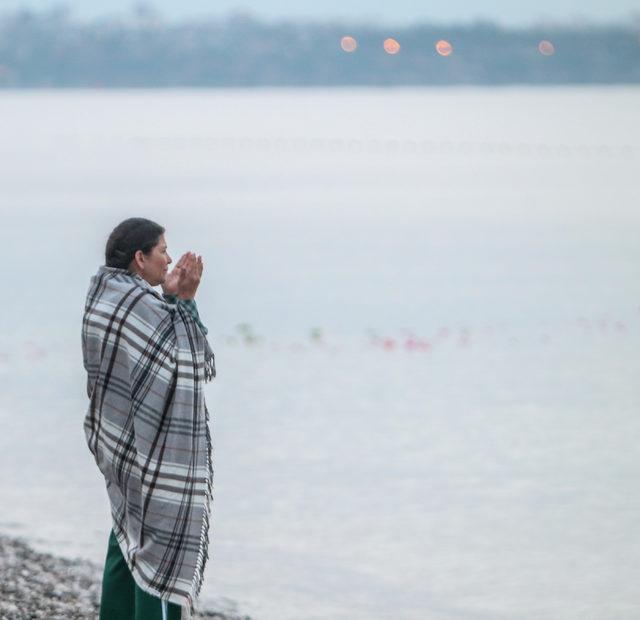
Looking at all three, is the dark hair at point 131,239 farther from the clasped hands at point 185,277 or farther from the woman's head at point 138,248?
the clasped hands at point 185,277

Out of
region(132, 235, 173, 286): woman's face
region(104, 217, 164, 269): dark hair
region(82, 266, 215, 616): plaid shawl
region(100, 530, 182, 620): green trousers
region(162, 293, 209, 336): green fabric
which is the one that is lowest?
region(100, 530, 182, 620): green trousers

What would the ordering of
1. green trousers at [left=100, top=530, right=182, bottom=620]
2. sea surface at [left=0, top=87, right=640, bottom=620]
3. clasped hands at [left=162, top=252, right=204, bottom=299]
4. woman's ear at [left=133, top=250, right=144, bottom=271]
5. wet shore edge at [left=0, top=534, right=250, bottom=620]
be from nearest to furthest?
clasped hands at [left=162, top=252, right=204, bottom=299] < woman's ear at [left=133, top=250, right=144, bottom=271] < green trousers at [left=100, top=530, right=182, bottom=620] < wet shore edge at [left=0, top=534, right=250, bottom=620] < sea surface at [left=0, top=87, right=640, bottom=620]

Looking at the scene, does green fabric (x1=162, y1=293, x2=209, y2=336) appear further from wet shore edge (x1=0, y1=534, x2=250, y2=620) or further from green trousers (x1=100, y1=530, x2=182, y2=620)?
wet shore edge (x1=0, y1=534, x2=250, y2=620)

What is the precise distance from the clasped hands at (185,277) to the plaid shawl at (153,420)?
0.04 m

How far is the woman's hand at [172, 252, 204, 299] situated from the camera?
348cm

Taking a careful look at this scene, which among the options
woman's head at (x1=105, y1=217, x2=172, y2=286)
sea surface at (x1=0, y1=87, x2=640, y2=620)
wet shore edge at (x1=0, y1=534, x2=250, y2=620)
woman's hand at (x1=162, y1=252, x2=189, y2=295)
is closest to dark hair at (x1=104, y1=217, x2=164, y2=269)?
woman's head at (x1=105, y1=217, x2=172, y2=286)

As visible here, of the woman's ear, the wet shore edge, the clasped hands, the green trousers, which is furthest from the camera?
the wet shore edge

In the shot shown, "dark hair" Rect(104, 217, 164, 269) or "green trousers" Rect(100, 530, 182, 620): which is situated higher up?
"dark hair" Rect(104, 217, 164, 269)

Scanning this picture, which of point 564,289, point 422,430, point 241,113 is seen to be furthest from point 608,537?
point 241,113

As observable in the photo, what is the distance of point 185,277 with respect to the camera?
349cm

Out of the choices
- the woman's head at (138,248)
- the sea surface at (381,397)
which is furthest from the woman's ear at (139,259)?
the sea surface at (381,397)

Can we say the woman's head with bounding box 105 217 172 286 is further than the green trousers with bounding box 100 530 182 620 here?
No

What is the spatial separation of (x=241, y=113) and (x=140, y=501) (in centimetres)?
8202

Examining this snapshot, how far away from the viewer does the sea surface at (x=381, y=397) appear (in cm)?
656
